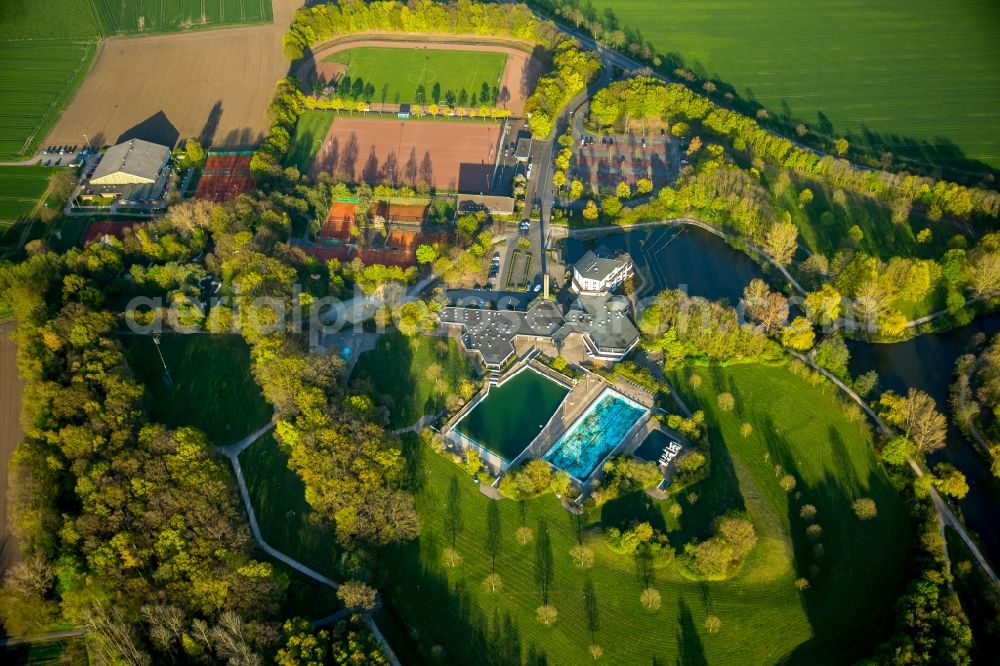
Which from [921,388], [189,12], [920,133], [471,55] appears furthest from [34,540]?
[920,133]

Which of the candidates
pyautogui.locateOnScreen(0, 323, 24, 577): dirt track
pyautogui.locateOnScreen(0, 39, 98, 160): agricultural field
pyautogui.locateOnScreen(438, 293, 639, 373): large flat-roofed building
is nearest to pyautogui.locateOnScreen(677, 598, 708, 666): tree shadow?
pyautogui.locateOnScreen(438, 293, 639, 373): large flat-roofed building

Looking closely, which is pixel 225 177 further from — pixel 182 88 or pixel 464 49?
pixel 464 49

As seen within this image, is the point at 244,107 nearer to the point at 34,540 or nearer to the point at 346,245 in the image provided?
the point at 346,245

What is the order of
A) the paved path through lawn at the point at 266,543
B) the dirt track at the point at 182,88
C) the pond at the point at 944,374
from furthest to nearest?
1. the dirt track at the point at 182,88
2. the pond at the point at 944,374
3. the paved path through lawn at the point at 266,543

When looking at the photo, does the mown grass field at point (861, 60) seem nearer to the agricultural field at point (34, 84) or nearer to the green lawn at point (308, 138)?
the green lawn at point (308, 138)

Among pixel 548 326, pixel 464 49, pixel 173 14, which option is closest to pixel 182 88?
pixel 173 14

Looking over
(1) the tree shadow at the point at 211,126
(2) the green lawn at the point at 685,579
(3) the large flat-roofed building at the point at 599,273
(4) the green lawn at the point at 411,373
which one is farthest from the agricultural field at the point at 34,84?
(2) the green lawn at the point at 685,579
